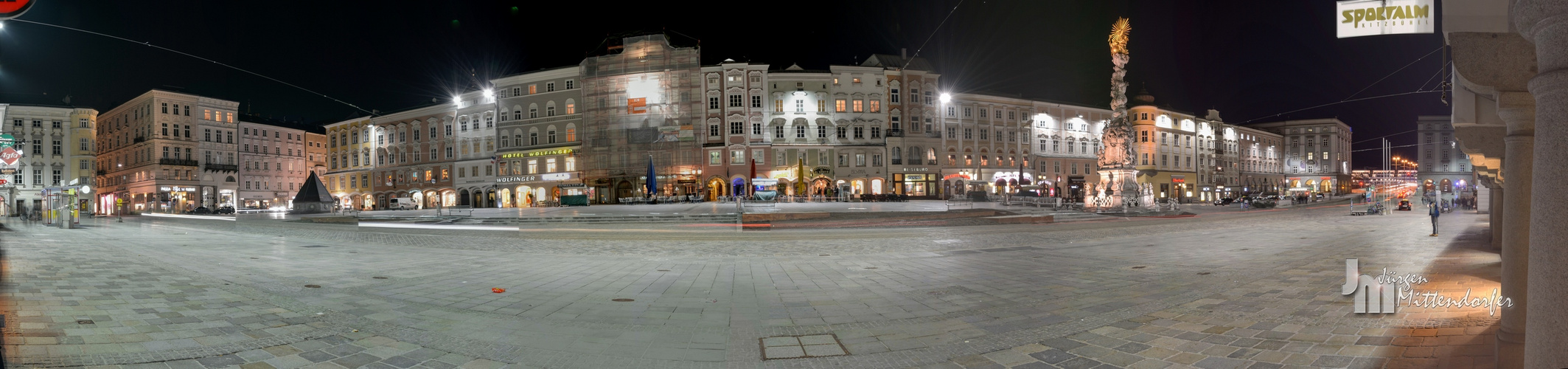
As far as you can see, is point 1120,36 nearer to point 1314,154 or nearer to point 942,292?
point 942,292

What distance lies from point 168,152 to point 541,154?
38.1 metres

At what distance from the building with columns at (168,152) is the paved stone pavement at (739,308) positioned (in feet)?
214

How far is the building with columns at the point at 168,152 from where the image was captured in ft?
193

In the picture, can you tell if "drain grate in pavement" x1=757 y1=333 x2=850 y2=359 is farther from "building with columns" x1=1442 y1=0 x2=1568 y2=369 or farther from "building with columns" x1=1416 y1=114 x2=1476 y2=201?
"building with columns" x1=1416 y1=114 x2=1476 y2=201

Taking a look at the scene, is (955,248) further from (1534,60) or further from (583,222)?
(583,222)

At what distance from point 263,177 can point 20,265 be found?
73583 mm

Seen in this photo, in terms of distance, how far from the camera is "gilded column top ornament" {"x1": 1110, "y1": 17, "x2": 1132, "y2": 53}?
2989 cm

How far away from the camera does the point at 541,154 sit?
55.5 meters

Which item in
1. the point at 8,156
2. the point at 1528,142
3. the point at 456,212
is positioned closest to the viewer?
the point at 1528,142

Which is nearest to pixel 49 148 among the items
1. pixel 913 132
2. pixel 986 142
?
pixel 913 132

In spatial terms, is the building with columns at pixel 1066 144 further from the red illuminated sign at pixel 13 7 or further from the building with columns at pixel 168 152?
the building with columns at pixel 168 152

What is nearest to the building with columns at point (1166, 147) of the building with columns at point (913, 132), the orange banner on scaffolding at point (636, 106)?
the building with columns at point (913, 132)

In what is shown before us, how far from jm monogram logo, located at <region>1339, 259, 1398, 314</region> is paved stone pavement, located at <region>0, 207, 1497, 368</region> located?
149 mm

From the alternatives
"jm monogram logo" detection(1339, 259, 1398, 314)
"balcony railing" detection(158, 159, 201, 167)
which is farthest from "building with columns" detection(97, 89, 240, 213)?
"jm monogram logo" detection(1339, 259, 1398, 314)
